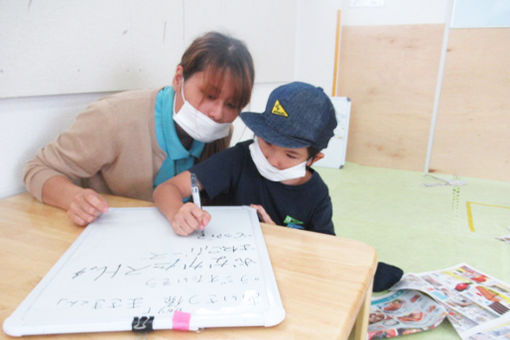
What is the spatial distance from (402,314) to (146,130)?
97cm

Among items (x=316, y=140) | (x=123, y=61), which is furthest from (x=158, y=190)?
(x=123, y=61)

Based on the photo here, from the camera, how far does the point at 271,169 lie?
87 centimetres

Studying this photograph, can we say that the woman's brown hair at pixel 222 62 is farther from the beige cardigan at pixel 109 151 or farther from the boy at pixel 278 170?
the beige cardigan at pixel 109 151

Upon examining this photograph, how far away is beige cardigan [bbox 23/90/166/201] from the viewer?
32.2 inches

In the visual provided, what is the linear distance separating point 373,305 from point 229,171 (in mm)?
662

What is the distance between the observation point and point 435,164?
2.89m

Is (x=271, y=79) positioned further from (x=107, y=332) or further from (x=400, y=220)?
(x=107, y=332)

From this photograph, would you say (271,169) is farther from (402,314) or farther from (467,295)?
(467,295)

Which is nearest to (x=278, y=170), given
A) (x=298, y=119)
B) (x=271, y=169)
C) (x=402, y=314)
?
(x=271, y=169)

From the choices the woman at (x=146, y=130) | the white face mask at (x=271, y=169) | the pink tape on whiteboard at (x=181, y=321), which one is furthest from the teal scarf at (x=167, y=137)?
the pink tape on whiteboard at (x=181, y=321)

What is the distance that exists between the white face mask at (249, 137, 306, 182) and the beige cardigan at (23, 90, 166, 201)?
0.27 meters

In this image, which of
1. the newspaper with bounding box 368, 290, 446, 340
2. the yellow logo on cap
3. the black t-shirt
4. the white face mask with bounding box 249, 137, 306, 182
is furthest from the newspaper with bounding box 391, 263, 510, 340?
the yellow logo on cap

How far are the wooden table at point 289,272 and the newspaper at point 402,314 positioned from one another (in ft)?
1.71

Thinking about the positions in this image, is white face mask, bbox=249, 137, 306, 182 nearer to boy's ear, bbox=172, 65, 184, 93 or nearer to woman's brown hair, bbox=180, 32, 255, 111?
woman's brown hair, bbox=180, 32, 255, 111
